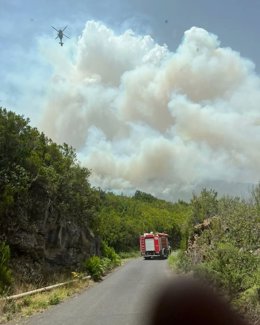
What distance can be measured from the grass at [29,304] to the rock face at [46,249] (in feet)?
14.2

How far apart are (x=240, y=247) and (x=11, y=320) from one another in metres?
8.02

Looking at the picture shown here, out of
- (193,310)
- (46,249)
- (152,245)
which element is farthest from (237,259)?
(152,245)

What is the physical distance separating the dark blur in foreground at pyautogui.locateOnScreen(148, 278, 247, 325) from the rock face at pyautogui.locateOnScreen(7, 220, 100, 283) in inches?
589

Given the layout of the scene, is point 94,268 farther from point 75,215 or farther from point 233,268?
point 233,268

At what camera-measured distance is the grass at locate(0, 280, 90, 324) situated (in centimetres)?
1599

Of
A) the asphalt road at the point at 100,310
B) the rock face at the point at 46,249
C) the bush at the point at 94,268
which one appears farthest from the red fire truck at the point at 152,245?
the asphalt road at the point at 100,310

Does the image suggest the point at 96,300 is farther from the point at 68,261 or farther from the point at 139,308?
the point at 68,261

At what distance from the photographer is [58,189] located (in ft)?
113

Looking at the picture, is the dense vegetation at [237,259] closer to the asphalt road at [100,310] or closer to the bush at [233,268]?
the bush at [233,268]

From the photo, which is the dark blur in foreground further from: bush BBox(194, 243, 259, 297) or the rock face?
the rock face

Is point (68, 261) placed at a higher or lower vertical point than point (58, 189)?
lower

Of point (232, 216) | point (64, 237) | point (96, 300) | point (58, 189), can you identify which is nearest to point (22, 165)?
point (58, 189)

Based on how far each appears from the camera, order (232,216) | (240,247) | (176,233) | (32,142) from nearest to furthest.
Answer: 1. (240,247)
2. (232,216)
3. (32,142)
4. (176,233)

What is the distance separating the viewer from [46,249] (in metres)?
32.3
